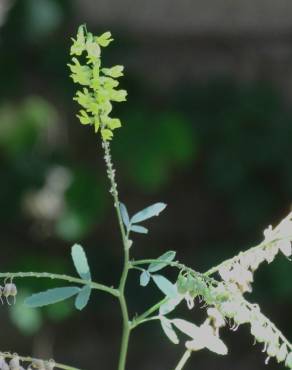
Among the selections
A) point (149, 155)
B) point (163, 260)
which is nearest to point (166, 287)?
point (163, 260)

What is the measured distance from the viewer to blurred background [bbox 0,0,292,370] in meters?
3.54

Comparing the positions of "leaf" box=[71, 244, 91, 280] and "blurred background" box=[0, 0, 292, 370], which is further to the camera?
"blurred background" box=[0, 0, 292, 370]

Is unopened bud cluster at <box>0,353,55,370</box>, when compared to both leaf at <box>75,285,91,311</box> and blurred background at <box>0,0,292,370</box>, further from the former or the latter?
blurred background at <box>0,0,292,370</box>

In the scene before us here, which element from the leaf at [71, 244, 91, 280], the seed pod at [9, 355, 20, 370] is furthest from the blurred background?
the seed pod at [9, 355, 20, 370]

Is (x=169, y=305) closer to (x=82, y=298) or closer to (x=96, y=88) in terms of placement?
(x=82, y=298)

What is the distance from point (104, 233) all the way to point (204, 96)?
0.65 meters

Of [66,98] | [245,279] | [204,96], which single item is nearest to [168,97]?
[204,96]

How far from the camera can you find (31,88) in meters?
3.77

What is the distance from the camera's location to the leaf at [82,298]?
0.74 m

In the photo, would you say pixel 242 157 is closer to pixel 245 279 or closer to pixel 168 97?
pixel 168 97

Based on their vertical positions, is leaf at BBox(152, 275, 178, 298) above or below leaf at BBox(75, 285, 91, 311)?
below

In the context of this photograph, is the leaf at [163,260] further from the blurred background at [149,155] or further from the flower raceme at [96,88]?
the blurred background at [149,155]

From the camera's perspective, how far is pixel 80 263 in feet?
2.55

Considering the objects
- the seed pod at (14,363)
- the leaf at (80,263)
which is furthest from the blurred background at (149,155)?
the seed pod at (14,363)
